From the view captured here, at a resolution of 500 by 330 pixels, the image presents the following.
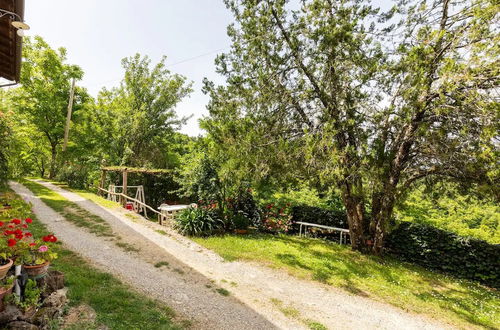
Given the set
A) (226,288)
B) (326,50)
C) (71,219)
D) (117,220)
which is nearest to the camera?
(226,288)

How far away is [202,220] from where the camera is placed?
409 inches

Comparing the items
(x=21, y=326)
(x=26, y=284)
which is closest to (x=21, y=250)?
(x=26, y=284)

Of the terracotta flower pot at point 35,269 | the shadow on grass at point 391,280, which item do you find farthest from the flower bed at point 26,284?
the shadow on grass at point 391,280

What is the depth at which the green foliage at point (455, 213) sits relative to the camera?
845 cm

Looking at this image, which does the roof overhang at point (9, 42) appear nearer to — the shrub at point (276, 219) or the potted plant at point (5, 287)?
the potted plant at point (5, 287)

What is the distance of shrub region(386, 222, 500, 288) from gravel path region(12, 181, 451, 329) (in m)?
4.75

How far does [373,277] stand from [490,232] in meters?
5.17

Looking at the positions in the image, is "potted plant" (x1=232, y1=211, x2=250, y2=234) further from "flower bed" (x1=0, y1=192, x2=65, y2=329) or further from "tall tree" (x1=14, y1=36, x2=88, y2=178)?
"tall tree" (x1=14, y1=36, x2=88, y2=178)

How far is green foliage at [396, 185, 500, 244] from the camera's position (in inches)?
332

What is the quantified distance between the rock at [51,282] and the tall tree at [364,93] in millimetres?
5445

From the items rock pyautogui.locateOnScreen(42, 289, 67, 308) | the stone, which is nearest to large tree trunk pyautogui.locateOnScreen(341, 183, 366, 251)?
rock pyautogui.locateOnScreen(42, 289, 67, 308)

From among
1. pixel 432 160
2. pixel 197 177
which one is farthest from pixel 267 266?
pixel 432 160

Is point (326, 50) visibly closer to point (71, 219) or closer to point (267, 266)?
point (267, 266)

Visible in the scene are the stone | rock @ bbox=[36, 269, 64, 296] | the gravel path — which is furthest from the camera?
the gravel path
